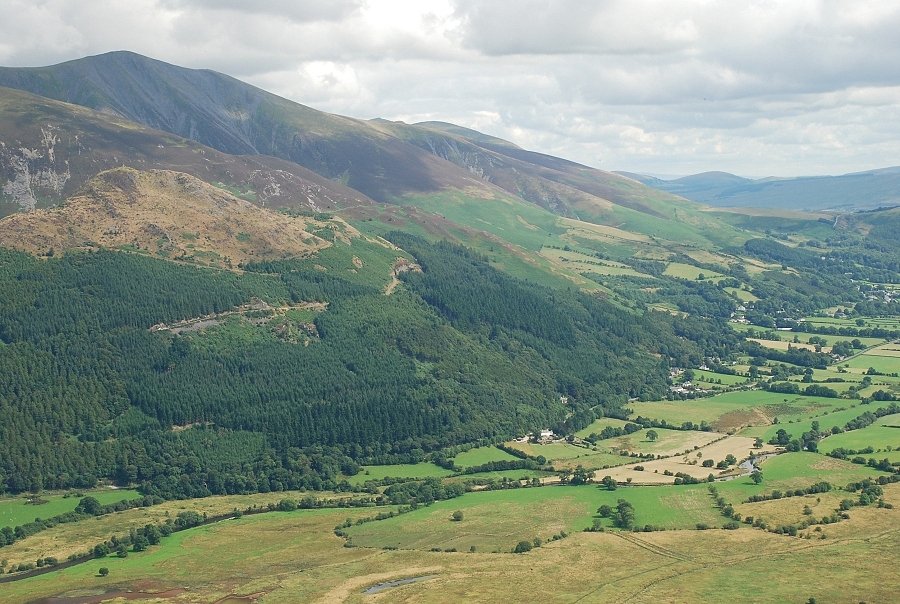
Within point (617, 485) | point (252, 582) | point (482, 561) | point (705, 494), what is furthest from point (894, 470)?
point (252, 582)

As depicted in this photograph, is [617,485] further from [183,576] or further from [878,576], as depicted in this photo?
[183,576]

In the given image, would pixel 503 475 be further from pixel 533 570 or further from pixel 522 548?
pixel 533 570

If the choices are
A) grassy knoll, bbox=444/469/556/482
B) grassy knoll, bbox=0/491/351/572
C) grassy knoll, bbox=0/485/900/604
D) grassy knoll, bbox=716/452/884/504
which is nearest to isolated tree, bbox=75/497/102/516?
grassy knoll, bbox=0/491/351/572

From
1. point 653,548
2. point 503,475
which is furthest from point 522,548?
point 503,475

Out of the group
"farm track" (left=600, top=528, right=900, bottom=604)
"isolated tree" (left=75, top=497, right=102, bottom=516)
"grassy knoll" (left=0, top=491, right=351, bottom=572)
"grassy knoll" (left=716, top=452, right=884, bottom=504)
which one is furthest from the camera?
"grassy knoll" (left=716, top=452, right=884, bottom=504)

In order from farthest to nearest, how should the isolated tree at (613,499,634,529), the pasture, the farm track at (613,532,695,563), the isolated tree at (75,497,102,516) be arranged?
the isolated tree at (75,497,102,516), the isolated tree at (613,499,634,529), the farm track at (613,532,695,563), the pasture

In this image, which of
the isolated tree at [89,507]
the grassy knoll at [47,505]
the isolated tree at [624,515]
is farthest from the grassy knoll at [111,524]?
the isolated tree at [624,515]

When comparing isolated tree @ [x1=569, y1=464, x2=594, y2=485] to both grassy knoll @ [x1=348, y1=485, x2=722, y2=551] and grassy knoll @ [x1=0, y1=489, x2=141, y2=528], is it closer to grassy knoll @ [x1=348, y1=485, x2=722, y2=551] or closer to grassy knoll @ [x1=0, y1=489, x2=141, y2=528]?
grassy knoll @ [x1=348, y1=485, x2=722, y2=551]

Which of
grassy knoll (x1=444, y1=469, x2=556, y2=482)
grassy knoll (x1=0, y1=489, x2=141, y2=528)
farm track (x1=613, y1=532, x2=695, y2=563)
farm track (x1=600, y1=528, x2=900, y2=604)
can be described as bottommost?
grassy knoll (x1=444, y1=469, x2=556, y2=482)

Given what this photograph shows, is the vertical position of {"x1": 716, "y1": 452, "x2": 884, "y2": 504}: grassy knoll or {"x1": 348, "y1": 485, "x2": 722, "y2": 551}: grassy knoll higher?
{"x1": 716, "y1": 452, "x2": 884, "y2": 504}: grassy knoll
